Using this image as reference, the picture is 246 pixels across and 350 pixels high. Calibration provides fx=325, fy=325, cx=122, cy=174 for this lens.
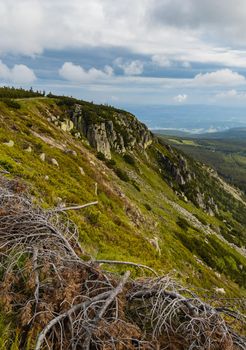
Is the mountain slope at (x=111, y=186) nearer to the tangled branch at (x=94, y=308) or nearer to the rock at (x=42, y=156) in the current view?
the rock at (x=42, y=156)

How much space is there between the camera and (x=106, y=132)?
77.2m

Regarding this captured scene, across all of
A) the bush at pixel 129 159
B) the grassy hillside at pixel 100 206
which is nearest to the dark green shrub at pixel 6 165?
the grassy hillside at pixel 100 206

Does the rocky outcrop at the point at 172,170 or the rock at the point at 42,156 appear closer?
the rock at the point at 42,156

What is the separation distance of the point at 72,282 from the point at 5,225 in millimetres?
2683

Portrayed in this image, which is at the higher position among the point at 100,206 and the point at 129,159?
the point at 100,206

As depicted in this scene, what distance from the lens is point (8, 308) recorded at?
5367 mm

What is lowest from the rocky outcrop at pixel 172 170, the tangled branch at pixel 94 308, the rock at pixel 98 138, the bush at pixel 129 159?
the rocky outcrop at pixel 172 170

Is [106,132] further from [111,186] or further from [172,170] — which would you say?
[111,186]

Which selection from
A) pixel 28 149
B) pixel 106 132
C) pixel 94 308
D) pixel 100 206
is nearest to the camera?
pixel 94 308

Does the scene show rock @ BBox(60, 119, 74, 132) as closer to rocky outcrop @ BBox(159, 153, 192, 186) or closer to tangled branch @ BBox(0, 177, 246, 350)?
rocky outcrop @ BBox(159, 153, 192, 186)

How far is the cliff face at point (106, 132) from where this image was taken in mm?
68938

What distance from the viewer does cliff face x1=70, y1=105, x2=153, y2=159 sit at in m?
68.9

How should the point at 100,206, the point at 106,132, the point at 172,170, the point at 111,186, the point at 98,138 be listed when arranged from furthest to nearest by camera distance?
the point at 172,170 → the point at 106,132 → the point at 98,138 → the point at 111,186 → the point at 100,206

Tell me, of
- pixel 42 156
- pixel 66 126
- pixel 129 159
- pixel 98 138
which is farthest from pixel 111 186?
pixel 129 159
